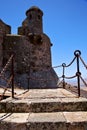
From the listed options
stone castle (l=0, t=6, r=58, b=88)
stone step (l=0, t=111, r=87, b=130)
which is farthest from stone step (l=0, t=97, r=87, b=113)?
stone castle (l=0, t=6, r=58, b=88)

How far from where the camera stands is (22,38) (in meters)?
21.0

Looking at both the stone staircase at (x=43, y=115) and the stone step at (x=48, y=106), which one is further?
the stone step at (x=48, y=106)

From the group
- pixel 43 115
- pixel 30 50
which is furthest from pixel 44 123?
pixel 30 50

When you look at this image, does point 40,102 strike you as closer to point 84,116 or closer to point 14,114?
point 14,114

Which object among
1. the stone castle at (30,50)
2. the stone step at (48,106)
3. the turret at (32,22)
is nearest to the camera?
the stone step at (48,106)

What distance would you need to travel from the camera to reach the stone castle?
19.4 m

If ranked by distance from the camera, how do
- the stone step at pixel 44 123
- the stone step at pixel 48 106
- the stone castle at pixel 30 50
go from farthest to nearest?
1. the stone castle at pixel 30 50
2. the stone step at pixel 48 106
3. the stone step at pixel 44 123

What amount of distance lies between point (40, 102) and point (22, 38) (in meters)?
18.0

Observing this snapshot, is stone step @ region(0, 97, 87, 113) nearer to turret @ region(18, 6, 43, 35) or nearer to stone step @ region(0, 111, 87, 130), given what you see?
stone step @ region(0, 111, 87, 130)

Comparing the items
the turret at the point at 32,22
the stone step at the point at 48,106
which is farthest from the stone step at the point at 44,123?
the turret at the point at 32,22

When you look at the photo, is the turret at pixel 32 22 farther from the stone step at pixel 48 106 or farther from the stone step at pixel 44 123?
the stone step at pixel 44 123

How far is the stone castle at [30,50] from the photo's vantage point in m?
19.4

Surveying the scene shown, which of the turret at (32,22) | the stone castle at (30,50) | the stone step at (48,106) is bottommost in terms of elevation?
the stone step at (48,106)

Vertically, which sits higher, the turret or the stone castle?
the turret
